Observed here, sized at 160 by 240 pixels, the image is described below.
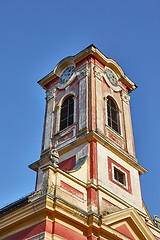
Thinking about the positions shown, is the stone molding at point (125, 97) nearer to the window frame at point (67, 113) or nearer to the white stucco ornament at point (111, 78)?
the white stucco ornament at point (111, 78)

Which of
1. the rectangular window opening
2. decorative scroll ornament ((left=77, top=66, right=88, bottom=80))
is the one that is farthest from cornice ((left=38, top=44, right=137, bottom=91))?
the rectangular window opening

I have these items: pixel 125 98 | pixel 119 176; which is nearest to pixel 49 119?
pixel 125 98

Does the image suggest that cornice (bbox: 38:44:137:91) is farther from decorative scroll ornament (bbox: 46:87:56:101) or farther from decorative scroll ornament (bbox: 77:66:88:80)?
decorative scroll ornament (bbox: 77:66:88:80)

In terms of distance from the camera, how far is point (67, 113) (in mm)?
22797

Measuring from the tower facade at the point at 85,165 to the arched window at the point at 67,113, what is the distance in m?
0.07

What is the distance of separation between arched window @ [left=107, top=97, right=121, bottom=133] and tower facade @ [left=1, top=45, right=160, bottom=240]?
5 centimetres

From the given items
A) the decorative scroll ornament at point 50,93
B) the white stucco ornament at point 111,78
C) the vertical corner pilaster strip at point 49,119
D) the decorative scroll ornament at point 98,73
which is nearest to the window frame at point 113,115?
the white stucco ornament at point 111,78

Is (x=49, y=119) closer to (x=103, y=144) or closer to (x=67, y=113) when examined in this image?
(x=67, y=113)

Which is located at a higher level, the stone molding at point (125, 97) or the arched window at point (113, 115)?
the stone molding at point (125, 97)

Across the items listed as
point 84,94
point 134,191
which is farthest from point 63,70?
Result: point 134,191

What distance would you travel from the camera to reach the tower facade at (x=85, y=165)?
15.3 meters

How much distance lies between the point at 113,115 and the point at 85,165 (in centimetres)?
571

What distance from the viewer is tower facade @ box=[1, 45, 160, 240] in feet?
50.1

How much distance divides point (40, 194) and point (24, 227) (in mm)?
1411
